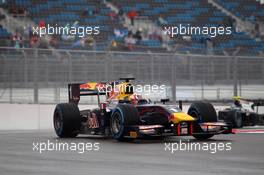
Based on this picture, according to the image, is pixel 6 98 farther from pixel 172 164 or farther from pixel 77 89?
pixel 172 164

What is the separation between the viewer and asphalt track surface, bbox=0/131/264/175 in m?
9.03

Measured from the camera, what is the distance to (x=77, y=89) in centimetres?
1584

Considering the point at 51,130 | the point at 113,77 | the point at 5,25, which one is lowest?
the point at 51,130

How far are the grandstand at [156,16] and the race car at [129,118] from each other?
38.0 feet

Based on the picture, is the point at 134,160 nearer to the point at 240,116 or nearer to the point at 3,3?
the point at 240,116

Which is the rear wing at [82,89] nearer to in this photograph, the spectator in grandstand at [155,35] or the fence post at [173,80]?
the fence post at [173,80]

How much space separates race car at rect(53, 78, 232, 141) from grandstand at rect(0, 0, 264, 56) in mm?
11571

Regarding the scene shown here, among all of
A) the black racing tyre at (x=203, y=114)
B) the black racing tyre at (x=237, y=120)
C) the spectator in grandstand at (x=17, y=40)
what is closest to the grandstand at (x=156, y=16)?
the spectator in grandstand at (x=17, y=40)

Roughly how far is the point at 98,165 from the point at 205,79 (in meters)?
11.3

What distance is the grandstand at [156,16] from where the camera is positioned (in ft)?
92.5

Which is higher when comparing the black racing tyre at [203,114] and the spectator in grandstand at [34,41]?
the spectator in grandstand at [34,41]

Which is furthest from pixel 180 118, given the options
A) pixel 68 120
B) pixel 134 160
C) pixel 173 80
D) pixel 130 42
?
pixel 130 42

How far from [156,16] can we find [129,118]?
17255mm

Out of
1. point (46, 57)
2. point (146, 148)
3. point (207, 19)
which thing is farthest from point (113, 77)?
point (207, 19)
